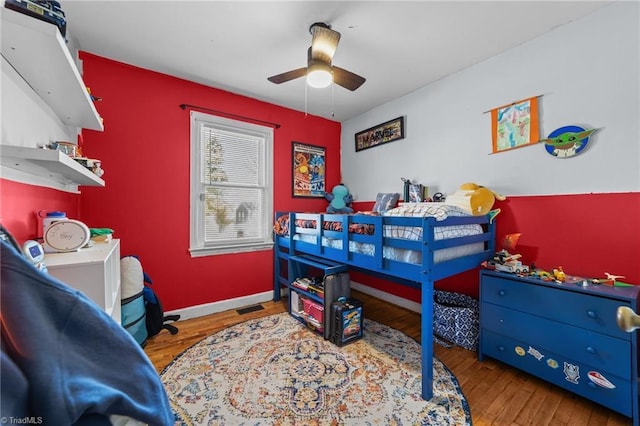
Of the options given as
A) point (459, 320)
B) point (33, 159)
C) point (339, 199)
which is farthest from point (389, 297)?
point (33, 159)

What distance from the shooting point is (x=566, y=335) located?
1534 millimetres

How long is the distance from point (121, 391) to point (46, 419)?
0.12 m

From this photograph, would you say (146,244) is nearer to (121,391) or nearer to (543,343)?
(121,391)

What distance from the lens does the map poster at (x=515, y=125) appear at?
1970 mm

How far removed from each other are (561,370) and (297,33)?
2904mm

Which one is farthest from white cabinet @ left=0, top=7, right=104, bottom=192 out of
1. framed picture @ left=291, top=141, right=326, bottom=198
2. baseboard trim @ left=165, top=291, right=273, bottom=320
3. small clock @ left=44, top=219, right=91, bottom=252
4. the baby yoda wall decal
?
the baby yoda wall decal

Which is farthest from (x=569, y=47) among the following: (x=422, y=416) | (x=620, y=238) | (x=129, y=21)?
(x=129, y=21)

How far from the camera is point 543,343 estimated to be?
162 centimetres

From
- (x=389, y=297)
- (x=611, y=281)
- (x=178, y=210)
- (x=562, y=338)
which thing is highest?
(x=178, y=210)

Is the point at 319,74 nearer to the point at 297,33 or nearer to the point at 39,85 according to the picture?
the point at 297,33

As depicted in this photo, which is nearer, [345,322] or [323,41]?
[323,41]

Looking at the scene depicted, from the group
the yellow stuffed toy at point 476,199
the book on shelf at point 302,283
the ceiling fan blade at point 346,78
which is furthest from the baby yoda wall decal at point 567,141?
the book on shelf at point 302,283

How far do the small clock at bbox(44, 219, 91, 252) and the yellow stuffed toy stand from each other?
248 cm

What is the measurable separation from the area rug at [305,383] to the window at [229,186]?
1.04 meters
